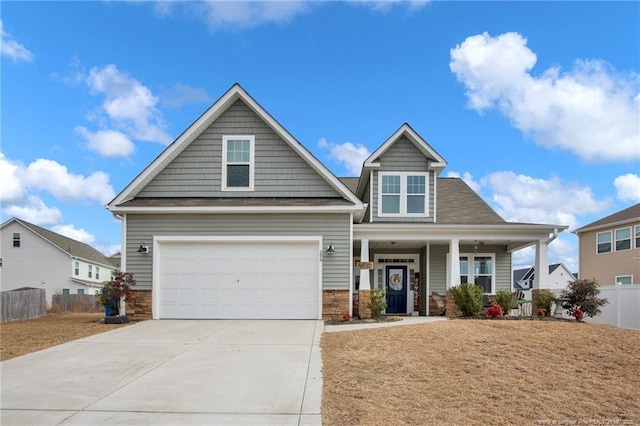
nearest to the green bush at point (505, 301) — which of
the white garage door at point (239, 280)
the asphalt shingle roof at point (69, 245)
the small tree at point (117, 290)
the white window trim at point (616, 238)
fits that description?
the white garage door at point (239, 280)

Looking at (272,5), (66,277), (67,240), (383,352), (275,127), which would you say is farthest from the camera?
(67,240)

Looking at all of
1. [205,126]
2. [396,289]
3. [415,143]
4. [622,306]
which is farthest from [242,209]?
[622,306]

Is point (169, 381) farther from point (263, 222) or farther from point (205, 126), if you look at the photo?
point (205, 126)

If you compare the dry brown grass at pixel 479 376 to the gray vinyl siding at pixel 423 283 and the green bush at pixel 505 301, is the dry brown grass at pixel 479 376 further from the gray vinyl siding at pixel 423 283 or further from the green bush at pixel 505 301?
the gray vinyl siding at pixel 423 283

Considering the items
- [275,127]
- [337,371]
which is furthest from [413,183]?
[337,371]

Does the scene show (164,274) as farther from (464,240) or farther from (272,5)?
(464,240)

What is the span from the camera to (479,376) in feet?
26.5

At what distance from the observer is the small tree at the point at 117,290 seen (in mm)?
14938

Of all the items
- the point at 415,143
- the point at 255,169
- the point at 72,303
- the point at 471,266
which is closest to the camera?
the point at 255,169

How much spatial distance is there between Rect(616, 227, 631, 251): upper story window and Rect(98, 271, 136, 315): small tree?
2367cm

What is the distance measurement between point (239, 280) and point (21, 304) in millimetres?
10375

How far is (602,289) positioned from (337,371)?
1248 cm

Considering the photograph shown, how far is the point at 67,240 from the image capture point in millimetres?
40875

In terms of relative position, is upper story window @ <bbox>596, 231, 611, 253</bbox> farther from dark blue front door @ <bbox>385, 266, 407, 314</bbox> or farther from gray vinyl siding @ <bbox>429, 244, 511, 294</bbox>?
dark blue front door @ <bbox>385, 266, 407, 314</bbox>
